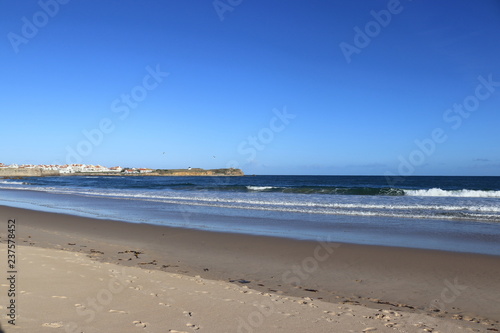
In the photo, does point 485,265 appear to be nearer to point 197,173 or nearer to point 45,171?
point 45,171

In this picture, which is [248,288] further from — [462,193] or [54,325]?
[462,193]

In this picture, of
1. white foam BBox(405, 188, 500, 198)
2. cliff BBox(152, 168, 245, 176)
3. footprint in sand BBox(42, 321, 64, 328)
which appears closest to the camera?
footprint in sand BBox(42, 321, 64, 328)

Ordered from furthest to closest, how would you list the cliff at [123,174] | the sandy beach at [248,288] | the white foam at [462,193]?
the cliff at [123,174]
the white foam at [462,193]
the sandy beach at [248,288]

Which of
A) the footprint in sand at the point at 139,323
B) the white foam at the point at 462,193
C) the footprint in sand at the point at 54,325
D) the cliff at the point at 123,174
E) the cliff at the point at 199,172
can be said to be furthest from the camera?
the cliff at the point at 199,172

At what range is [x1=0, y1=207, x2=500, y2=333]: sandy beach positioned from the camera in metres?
4.39

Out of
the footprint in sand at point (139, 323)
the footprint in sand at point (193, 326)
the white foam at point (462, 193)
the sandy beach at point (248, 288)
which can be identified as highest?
the white foam at point (462, 193)

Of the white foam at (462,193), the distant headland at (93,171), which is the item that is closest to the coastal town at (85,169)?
the distant headland at (93,171)

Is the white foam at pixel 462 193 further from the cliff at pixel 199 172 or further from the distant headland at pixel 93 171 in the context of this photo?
the cliff at pixel 199 172

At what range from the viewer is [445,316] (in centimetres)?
509

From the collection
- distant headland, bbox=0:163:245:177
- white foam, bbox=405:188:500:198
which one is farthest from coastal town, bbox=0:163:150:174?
white foam, bbox=405:188:500:198

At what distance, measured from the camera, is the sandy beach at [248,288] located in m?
4.39

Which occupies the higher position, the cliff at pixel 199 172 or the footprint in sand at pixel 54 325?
the cliff at pixel 199 172

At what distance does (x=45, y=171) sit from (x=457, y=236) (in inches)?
5793

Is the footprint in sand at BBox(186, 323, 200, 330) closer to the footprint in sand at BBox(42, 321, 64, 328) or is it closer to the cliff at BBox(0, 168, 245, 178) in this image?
the footprint in sand at BBox(42, 321, 64, 328)
